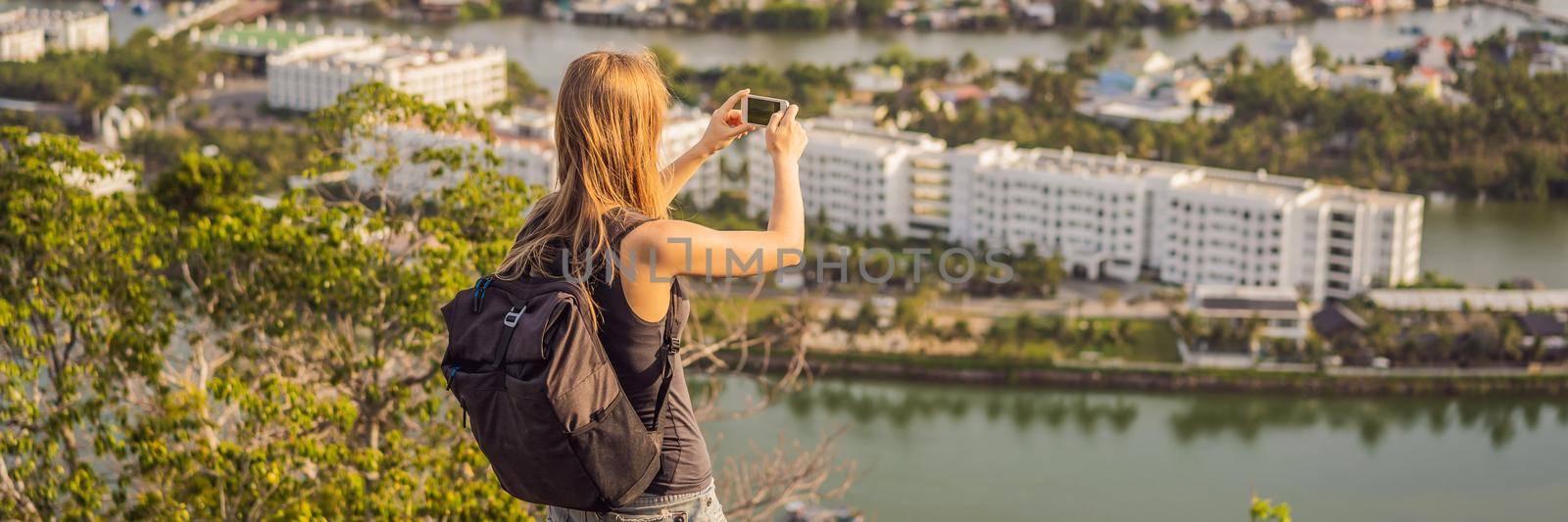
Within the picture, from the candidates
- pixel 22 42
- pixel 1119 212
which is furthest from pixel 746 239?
pixel 22 42

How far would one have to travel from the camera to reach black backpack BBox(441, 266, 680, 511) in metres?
0.89

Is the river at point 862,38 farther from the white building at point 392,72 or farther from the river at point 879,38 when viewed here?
the white building at point 392,72

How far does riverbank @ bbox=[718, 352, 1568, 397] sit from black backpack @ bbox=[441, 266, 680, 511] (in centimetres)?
453

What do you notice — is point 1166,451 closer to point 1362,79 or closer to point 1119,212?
point 1119,212

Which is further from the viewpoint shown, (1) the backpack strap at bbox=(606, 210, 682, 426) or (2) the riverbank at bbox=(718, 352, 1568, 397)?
(2) the riverbank at bbox=(718, 352, 1568, 397)

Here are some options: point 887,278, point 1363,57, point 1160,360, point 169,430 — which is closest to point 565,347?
point 169,430

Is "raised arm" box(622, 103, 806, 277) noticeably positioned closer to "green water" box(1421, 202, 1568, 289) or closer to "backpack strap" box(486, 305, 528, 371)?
"backpack strap" box(486, 305, 528, 371)

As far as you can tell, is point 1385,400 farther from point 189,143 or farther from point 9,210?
point 189,143

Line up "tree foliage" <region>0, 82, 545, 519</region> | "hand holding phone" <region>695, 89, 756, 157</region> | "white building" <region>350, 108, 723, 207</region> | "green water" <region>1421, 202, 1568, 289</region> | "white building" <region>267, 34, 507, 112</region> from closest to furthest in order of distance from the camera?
1. "hand holding phone" <region>695, 89, 756, 157</region>
2. "tree foliage" <region>0, 82, 545, 519</region>
3. "green water" <region>1421, 202, 1568, 289</region>
4. "white building" <region>350, 108, 723, 207</region>
5. "white building" <region>267, 34, 507, 112</region>

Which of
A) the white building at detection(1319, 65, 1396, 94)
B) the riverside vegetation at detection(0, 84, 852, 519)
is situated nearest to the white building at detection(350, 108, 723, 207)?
the white building at detection(1319, 65, 1396, 94)

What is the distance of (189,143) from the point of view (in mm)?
8039

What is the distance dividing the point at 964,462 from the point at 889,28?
307 inches

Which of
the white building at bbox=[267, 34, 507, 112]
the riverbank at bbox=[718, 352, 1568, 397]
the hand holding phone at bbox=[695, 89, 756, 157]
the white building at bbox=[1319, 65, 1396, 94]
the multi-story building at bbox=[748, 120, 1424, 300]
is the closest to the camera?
the hand holding phone at bbox=[695, 89, 756, 157]

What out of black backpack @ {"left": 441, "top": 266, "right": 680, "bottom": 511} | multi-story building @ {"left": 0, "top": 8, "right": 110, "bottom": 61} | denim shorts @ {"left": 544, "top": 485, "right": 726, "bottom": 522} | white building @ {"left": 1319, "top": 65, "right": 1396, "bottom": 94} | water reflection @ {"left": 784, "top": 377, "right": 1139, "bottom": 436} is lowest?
water reflection @ {"left": 784, "top": 377, "right": 1139, "bottom": 436}
